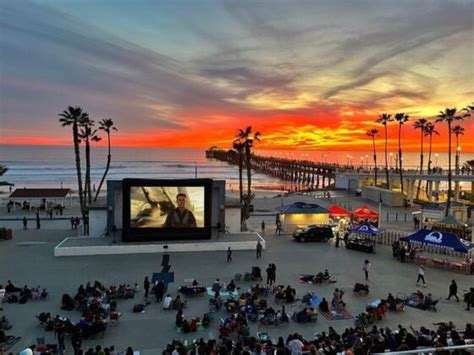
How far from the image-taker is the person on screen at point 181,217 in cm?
2758

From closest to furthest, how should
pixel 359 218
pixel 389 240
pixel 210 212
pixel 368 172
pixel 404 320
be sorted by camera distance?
pixel 404 320 → pixel 210 212 → pixel 389 240 → pixel 359 218 → pixel 368 172

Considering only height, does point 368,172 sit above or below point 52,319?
above

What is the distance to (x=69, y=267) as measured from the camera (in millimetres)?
22609

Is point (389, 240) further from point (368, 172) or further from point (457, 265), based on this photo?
point (368, 172)

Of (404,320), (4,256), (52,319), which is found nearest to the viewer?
(52,319)

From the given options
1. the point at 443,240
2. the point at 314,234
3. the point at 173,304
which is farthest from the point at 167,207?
the point at 443,240

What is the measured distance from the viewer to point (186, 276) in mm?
21078

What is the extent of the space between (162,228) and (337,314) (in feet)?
48.3

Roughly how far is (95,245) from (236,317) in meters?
14.1

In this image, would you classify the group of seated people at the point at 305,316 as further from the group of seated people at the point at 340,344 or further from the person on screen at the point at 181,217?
the person on screen at the point at 181,217

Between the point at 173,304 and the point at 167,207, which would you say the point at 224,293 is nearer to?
the point at 173,304

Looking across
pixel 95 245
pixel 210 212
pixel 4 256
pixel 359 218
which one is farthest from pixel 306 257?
pixel 4 256

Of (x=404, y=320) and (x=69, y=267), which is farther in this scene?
(x=69, y=267)

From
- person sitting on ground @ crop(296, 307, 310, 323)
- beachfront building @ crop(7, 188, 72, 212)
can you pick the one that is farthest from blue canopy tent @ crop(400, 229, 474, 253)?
beachfront building @ crop(7, 188, 72, 212)
